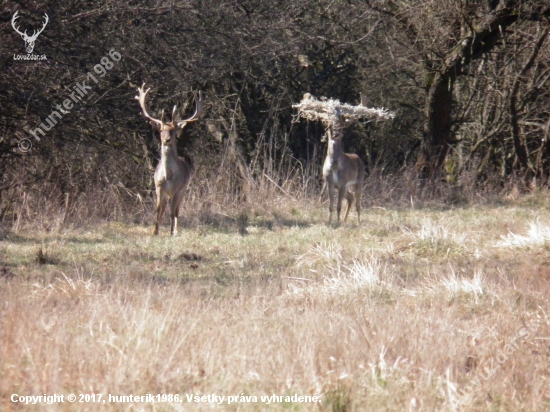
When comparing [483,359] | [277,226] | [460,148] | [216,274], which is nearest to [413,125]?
[460,148]

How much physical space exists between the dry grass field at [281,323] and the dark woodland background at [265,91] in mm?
3321

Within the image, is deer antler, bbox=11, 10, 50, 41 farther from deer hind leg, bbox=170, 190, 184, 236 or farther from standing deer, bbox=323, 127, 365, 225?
standing deer, bbox=323, 127, 365, 225

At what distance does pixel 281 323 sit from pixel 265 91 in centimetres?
1322

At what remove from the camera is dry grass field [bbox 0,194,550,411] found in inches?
191

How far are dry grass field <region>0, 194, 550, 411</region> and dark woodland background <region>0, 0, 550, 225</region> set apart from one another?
3.32 meters

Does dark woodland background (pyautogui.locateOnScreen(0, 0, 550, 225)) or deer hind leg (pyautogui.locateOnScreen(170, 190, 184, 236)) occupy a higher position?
dark woodland background (pyautogui.locateOnScreen(0, 0, 550, 225))

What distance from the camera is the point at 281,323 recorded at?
6.23 metres

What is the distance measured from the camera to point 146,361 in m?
4.92

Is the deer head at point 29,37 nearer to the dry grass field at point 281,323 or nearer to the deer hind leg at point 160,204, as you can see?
the deer hind leg at point 160,204

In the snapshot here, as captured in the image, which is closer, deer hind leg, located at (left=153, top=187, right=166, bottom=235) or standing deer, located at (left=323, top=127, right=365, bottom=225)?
deer hind leg, located at (left=153, top=187, right=166, bottom=235)

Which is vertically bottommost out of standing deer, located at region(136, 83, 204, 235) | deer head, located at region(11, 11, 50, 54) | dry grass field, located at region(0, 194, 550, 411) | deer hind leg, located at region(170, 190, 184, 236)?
dry grass field, located at region(0, 194, 550, 411)

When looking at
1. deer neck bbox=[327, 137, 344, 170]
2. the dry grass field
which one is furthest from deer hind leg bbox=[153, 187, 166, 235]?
deer neck bbox=[327, 137, 344, 170]

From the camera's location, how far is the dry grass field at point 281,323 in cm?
486

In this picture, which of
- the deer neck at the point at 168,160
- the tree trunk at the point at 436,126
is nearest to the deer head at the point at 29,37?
the deer neck at the point at 168,160
